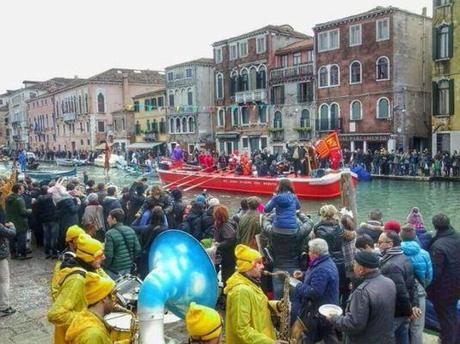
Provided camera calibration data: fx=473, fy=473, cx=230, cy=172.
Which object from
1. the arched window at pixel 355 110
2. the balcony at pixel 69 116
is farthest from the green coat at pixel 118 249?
the balcony at pixel 69 116

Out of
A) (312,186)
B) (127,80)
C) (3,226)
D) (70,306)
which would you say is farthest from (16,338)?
(127,80)

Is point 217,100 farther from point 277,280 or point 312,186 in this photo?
point 277,280

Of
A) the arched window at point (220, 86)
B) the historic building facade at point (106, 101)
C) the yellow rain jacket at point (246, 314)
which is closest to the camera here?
the yellow rain jacket at point (246, 314)

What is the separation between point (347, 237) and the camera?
5.96 meters

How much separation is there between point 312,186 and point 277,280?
17.1 metres

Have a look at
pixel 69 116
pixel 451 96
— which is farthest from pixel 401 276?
pixel 69 116

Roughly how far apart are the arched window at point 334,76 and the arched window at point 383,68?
3646 millimetres

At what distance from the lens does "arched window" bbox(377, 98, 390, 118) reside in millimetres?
35062

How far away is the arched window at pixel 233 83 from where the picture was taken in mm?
47719

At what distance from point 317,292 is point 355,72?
114ft

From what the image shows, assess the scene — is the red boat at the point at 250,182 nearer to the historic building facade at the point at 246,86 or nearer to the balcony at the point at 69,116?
the historic building facade at the point at 246,86

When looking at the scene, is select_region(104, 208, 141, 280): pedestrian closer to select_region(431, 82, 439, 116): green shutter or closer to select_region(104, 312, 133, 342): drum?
select_region(104, 312, 133, 342): drum

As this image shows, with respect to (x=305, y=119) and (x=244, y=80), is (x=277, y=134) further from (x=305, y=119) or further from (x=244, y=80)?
(x=244, y=80)

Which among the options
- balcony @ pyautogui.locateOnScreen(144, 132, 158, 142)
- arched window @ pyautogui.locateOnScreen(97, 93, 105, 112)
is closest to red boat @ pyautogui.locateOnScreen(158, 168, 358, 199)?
balcony @ pyautogui.locateOnScreen(144, 132, 158, 142)
